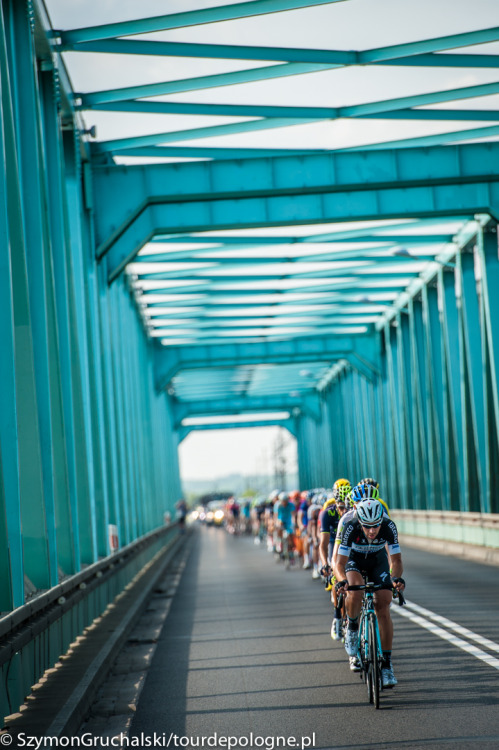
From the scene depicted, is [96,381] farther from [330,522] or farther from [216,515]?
[216,515]

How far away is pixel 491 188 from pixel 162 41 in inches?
345

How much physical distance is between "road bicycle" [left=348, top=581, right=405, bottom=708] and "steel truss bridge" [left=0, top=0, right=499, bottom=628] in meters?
2.58

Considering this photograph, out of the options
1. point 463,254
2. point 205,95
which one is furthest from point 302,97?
point 463,254

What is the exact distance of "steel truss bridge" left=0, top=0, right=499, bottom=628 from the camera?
36.9 feet

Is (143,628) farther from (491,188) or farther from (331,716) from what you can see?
(491,188)

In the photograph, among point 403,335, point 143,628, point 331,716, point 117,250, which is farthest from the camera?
point 403,335

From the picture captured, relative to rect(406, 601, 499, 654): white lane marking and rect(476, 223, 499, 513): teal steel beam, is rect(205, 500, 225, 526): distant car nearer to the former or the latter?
rect(476, 223, 499, 513): teal steel beam

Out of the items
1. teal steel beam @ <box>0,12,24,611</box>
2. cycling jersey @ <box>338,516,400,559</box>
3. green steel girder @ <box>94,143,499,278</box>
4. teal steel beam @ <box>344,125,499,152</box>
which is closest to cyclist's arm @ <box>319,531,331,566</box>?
cycling jersey @ <box>338,516,400,559</box>

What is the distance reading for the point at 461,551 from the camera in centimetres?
2472

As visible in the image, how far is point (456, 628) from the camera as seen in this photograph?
1164 cm

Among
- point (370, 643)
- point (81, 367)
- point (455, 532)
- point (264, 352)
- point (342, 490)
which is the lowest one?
point (455, 532)

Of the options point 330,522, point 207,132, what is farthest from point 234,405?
point 330,522

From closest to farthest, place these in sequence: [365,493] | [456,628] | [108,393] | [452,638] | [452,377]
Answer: [365,493]
[452,638]
[456,628]
[108,393]
[452,377]

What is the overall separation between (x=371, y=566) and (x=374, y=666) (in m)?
1.10
